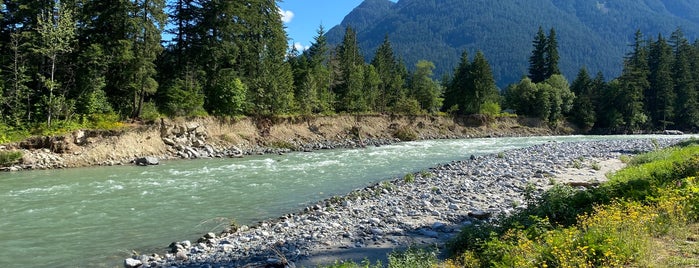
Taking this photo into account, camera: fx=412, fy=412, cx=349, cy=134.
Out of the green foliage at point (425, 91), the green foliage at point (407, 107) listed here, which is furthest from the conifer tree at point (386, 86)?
the green foliage at point (407, 107)

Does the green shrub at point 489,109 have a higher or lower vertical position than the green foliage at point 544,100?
lower

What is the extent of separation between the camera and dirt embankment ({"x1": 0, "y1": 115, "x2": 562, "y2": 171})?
2458cm

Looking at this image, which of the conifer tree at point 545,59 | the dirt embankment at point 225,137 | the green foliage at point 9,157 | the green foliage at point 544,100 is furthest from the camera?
the conifer tree at point 545,59

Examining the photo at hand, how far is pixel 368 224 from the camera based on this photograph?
415 inches

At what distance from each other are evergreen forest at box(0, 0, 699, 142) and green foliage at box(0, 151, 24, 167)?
1.65 m

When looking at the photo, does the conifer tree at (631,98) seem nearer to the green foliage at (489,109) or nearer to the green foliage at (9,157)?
the green foliage at (489,109)

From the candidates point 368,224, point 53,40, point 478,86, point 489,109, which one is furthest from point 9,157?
point 489,109

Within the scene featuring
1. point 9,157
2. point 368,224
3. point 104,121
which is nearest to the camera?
point 368,224

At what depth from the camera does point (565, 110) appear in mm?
71312

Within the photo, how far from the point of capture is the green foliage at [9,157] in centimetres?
2226

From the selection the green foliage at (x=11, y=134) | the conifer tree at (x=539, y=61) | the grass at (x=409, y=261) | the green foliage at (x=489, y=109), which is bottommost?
the grass at (x=409, y=261)

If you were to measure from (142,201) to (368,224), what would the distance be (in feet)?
30.1

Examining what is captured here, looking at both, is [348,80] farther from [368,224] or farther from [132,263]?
[132,263]

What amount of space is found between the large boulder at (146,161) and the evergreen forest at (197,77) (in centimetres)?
438
